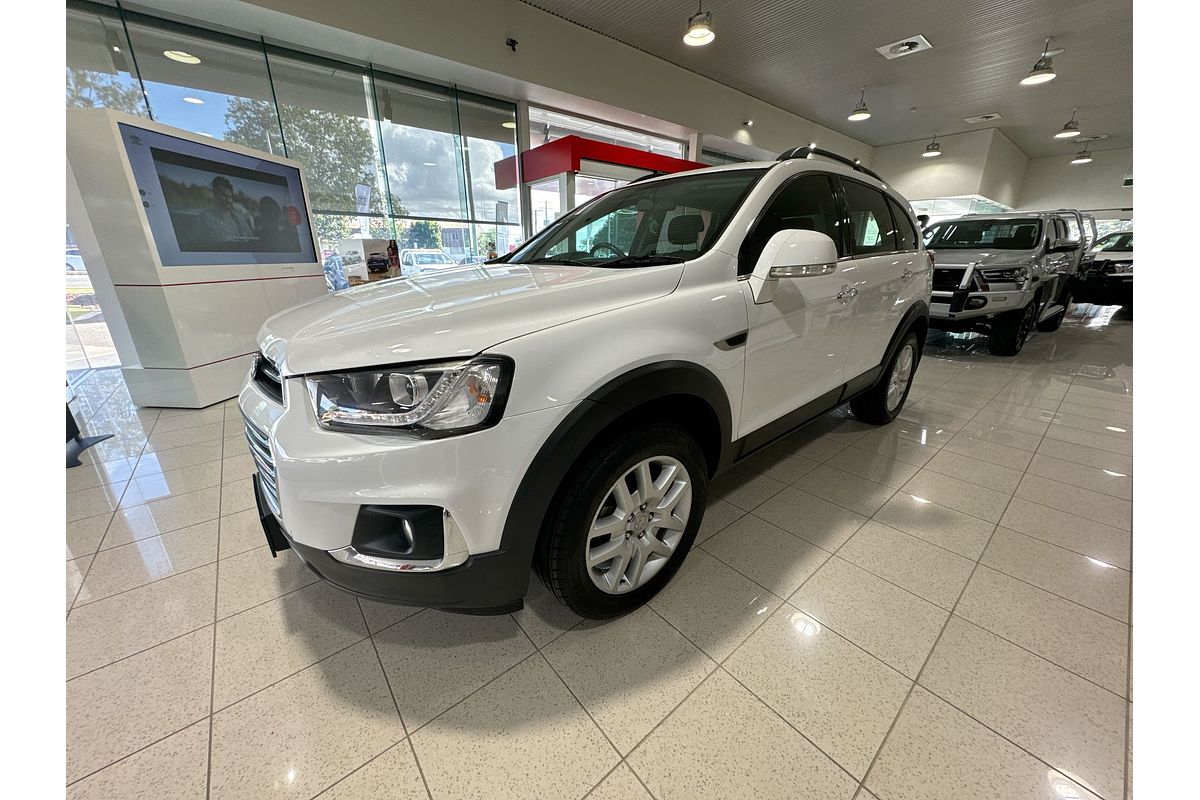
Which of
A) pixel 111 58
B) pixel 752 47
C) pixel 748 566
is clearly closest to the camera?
pixel 748 566

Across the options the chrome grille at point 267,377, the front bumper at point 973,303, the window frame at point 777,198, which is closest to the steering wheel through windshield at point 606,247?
the window frame at point 777,198

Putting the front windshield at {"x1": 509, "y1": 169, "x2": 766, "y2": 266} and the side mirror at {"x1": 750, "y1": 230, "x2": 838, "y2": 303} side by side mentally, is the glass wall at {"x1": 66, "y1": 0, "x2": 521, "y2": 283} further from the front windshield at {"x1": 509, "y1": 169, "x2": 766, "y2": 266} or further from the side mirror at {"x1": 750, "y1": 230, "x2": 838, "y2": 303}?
the side mirror at {"x1": 750, "y1": 230, "x2": 838, "y2": 303}

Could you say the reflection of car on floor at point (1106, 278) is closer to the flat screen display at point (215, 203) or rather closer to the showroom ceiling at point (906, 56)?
the showroom ceiling at point (906, 56)

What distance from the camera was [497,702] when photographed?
121 centimetres

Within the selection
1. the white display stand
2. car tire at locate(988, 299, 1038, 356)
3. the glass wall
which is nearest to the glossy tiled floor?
the white display stand

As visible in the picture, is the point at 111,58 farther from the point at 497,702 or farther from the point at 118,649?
the point at 497,702

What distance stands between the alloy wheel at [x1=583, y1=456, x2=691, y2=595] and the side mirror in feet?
2.21

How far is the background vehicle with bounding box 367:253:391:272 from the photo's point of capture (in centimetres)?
466

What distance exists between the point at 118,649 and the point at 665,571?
5.60 feet

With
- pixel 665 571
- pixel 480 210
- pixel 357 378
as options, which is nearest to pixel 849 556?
pixel 665 571

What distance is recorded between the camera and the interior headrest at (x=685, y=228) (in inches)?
63.2

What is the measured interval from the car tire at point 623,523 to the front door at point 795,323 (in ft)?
1.25

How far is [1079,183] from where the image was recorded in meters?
14.6

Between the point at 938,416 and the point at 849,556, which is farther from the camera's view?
the point at 938,416
